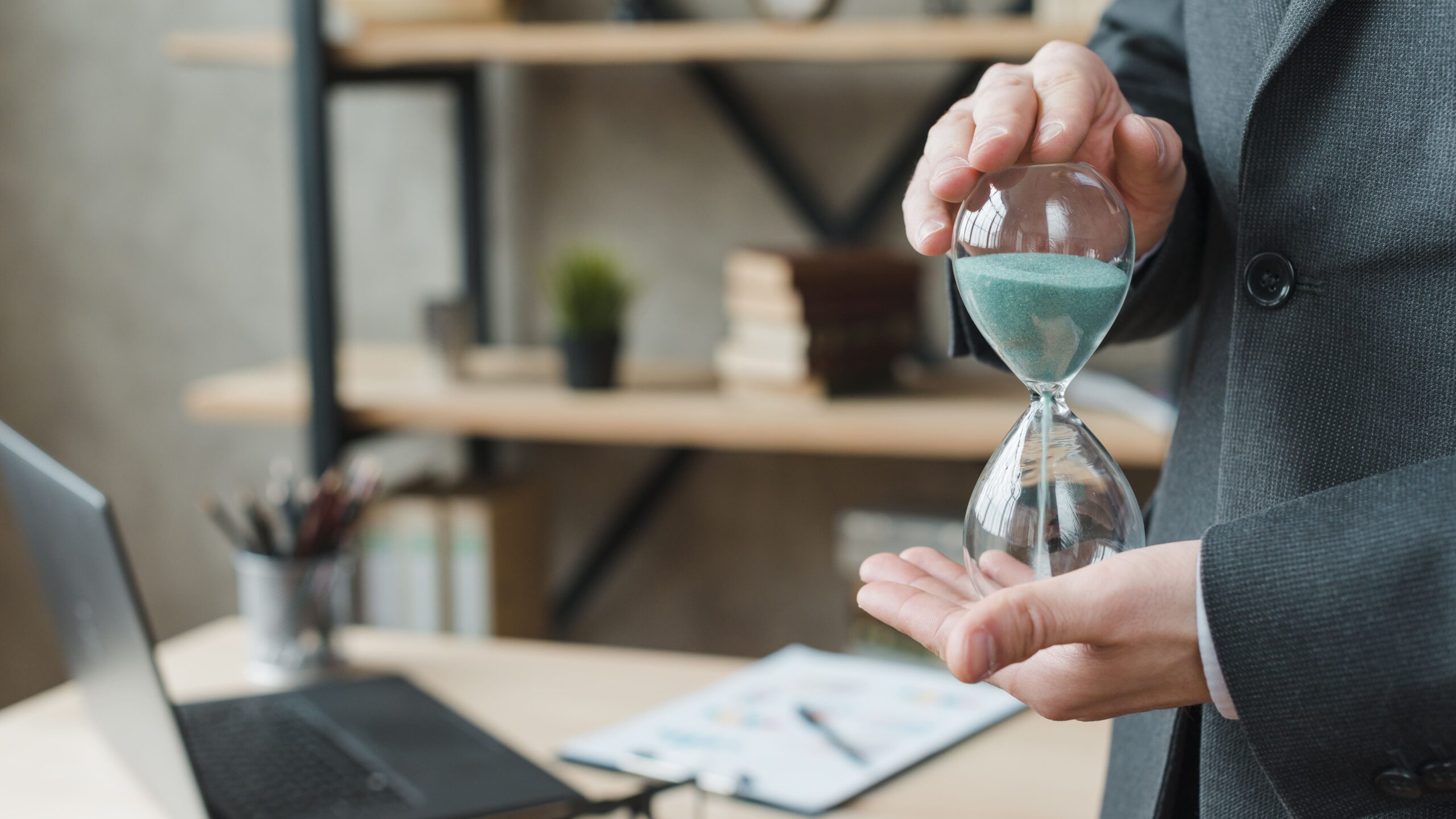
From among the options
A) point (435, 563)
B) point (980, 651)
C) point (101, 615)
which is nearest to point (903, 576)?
point (980, 651)

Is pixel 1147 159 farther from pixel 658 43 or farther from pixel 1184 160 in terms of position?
pixel 658 43

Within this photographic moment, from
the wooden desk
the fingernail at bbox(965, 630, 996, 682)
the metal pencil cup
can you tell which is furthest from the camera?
the metal pencil cup

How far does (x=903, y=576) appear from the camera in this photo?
63 cm

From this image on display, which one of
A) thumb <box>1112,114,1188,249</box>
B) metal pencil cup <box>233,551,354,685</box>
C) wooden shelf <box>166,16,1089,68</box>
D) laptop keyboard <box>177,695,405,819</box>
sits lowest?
laptop keyboard <box>177,695,405,819</box>

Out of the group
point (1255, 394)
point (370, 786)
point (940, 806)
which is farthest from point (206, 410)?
point (1255, 394)

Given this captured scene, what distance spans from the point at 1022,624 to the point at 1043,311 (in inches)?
6.0

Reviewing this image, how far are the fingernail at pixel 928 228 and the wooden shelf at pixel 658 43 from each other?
108 centimetres

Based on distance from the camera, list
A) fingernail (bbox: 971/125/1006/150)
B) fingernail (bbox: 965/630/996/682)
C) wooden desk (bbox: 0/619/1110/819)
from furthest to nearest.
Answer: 1. wooden desk (bbox: 0/619/1110/819)
2. fingernail (bbox: 971/125/1006/150)
3. fingernail (bbox: 965/630/996/682)

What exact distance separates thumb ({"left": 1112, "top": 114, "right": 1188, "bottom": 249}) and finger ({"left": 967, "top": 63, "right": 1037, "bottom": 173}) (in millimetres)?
53

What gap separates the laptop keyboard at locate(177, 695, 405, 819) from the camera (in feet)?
3.20

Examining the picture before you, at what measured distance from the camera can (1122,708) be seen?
0.58m

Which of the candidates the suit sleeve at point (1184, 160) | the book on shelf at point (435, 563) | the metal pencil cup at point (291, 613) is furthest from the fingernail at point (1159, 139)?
the book on shelf at point (435, 563)

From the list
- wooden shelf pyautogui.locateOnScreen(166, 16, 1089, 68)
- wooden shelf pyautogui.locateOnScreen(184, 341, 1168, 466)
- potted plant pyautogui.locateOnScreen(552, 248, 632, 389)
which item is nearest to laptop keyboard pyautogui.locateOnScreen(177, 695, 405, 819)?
wooden shelf pyautogui.locateOnScreen(184, 341, 1168, 466)

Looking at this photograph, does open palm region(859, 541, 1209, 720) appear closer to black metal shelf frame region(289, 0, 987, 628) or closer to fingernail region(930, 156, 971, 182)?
fingernail region(930, 156, 971, 182)
